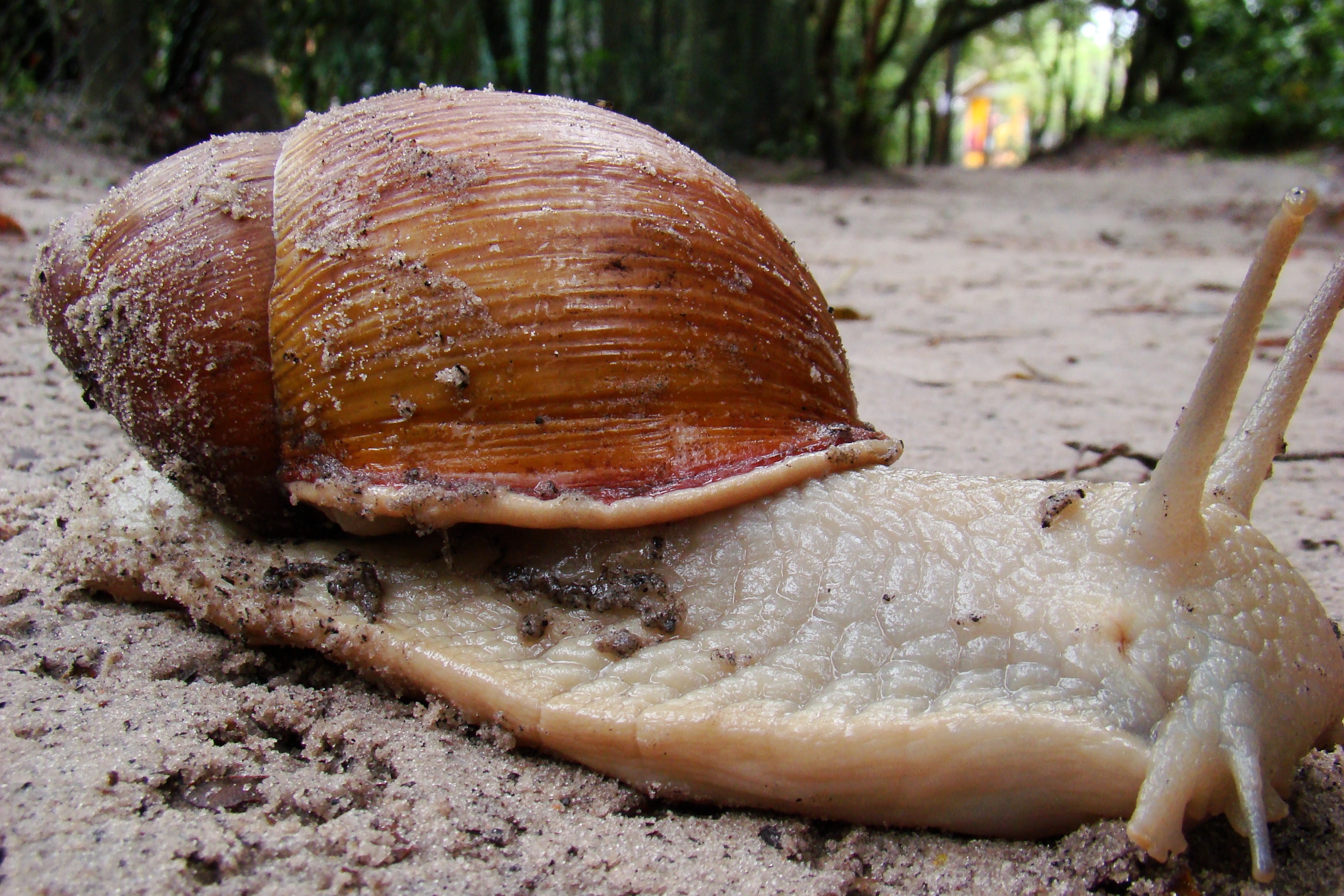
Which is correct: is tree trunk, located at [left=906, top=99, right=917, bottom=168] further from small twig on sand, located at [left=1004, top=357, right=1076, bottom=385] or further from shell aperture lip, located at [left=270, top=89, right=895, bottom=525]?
shell aperture lip, located at [left=270, top=89, right=895, bottom=525]

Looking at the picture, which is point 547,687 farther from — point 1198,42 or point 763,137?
point 1198,42

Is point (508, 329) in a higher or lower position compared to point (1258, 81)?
lower

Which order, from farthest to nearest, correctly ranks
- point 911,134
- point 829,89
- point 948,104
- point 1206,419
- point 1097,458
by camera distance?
point 948,104 < point 911,134 < point 829,89 < point 1097,458 < point 1206,419

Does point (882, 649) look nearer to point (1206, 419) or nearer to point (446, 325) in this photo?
point (1206, 419)

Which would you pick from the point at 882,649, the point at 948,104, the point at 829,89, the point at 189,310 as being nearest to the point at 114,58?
the point at 189,310

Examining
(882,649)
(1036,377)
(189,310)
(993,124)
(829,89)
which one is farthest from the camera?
(993,124)

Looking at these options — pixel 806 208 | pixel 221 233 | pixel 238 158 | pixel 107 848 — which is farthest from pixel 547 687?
pixel 806 208

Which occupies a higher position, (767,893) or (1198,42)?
(1198,42)
